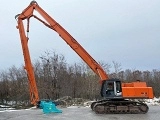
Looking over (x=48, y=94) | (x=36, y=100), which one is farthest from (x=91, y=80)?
(x=36, y=100)

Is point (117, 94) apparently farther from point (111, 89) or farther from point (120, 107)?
point (120, 107)

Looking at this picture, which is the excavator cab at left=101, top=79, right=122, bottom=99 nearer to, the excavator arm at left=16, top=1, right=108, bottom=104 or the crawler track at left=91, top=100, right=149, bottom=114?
the crawler track at left=91, top=100, right=149, bottom=114

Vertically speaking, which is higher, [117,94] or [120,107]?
[117,94]

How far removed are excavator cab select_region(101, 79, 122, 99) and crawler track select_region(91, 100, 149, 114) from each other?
46 centimetres

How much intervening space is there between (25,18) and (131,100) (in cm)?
1072

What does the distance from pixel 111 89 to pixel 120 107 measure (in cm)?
142

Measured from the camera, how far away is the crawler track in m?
21.5

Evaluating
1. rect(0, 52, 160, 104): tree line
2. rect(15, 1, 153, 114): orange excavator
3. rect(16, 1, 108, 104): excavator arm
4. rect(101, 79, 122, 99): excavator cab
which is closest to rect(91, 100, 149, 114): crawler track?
rect(15, 1, 153, 114): orange excavator

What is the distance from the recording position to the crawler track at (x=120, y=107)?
21531 mm

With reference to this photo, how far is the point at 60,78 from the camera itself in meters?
47.8

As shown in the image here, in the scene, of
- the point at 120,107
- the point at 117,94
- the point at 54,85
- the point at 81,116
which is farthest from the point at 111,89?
the point at 54,85

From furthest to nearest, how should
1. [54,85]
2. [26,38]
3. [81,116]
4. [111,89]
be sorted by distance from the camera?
[54,85], [26,38], [111,89], [81,116]

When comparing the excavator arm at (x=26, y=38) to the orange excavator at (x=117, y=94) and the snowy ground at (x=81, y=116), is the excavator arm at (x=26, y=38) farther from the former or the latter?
the snowy ground at (x=81, y=116)

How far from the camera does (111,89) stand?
2227 cm
